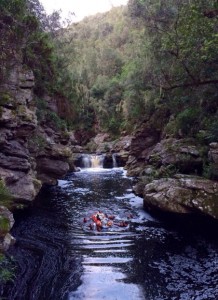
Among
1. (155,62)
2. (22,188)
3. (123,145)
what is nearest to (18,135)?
(22,188)

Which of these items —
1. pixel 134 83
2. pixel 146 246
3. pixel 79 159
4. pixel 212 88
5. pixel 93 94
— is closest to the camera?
pixel 146 246

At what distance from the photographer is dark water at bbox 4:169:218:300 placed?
873 centimetres

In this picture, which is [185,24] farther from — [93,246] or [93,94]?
[93,94]

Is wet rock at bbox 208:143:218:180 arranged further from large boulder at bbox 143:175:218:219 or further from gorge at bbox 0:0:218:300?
large boulder at bbox 143:175:218:219

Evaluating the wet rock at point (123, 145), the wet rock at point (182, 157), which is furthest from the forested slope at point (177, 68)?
the wet rock at point (123, 145)

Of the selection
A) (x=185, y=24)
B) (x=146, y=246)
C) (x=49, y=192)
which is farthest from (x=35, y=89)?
(x=146, y=246)

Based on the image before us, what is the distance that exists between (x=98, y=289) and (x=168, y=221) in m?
6.48

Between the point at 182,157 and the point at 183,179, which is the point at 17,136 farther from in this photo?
the point at 182,157

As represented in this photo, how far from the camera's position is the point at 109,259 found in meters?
10.7

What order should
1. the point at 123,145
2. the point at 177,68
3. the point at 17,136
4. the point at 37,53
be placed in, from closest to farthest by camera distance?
the point at 17,136
the point at 177,68
the point at 37,53
the point at 123,145

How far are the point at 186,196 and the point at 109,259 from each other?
475 centimetres

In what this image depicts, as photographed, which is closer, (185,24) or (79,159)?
(185,24)

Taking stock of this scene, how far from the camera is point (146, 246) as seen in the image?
38.7 feet

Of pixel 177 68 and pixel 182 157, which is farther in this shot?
pixel 177 68
